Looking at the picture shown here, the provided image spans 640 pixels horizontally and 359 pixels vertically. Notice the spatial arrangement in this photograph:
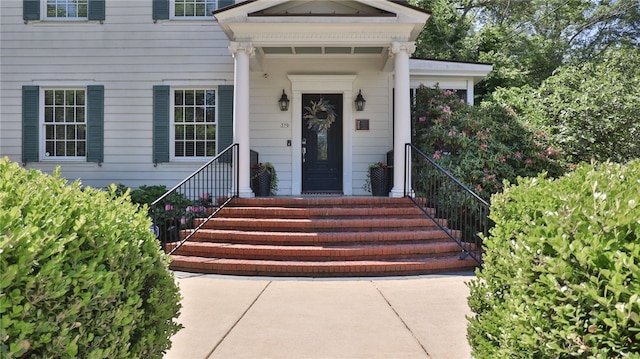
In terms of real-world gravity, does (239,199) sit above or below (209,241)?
above

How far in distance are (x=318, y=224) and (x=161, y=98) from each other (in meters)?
4.97

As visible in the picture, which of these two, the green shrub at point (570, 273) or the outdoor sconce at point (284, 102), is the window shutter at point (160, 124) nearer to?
the outdoor sconce at point (284, 102)

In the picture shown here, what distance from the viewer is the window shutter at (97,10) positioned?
9531 mm

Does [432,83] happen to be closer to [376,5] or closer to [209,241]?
[376,5]

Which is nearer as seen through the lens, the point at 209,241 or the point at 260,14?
the point at 209,241

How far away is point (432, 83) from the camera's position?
10031 mm

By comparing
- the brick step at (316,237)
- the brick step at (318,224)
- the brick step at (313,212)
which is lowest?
the brick step at (316,237)

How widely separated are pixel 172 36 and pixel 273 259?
5.92 meters

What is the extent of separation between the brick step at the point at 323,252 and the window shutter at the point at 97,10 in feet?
20.2

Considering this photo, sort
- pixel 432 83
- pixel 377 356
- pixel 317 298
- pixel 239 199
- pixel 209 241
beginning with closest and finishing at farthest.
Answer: pixel 377 356, pixel 317 298, pixel 209 241, pixel 239 199, pixel 432 83

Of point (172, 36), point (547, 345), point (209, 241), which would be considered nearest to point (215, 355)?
point (547, 345)

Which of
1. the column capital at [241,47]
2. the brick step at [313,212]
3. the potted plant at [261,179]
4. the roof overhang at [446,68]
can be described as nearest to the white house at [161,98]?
the roof overhang at [446,68]

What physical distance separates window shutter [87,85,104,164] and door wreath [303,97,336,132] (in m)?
4.48

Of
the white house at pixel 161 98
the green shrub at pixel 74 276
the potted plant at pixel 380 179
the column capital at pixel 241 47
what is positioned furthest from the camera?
the white house at pixel 161 98
